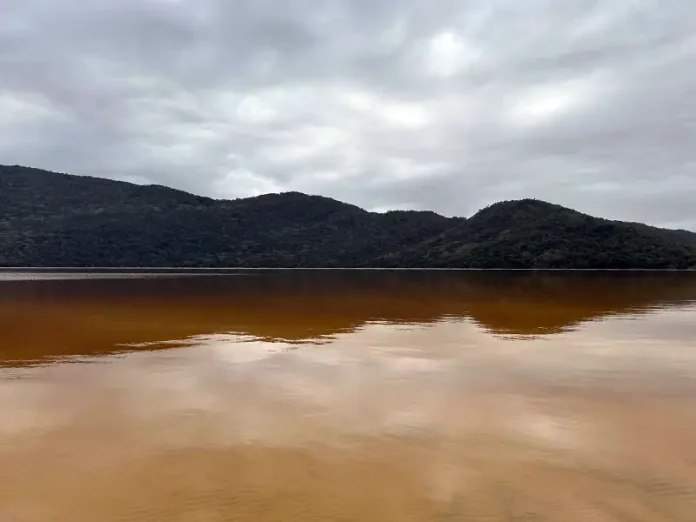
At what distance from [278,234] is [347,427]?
178 metres

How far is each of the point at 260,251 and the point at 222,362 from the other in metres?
160

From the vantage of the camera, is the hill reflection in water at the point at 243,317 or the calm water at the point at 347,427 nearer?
the calm water at the point at 347,427

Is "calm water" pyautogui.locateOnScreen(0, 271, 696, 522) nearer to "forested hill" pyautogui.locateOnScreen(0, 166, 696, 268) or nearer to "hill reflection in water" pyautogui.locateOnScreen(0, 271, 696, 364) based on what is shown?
"hill reflection in water" pyautogui.locateOnScreen(0, 271, 696, 364)

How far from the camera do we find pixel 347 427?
25.0 feet

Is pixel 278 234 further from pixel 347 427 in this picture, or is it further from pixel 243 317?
pixel 347 427

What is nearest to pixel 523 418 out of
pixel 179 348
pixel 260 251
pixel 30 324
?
pixel 179 348

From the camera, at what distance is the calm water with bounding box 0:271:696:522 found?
5.29 metres

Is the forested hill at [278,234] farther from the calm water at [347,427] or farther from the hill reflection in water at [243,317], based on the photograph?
the calm water at [347,427]

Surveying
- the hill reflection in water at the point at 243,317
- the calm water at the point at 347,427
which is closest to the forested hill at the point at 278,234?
the hill reflection in water at the point at 243,317

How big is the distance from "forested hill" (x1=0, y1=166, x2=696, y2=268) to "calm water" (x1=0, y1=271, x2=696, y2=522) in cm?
10960

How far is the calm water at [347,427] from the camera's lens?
5293 mm

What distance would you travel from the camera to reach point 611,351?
45.5ft

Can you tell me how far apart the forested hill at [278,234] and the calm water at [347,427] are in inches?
4315

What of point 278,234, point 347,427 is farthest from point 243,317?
point 278,234
